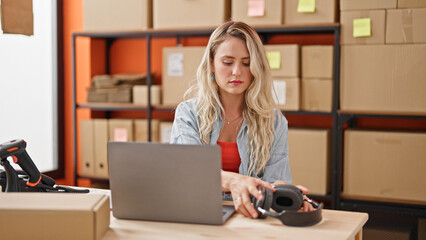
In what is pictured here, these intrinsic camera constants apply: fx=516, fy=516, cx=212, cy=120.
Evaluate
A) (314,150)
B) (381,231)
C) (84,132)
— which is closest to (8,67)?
A: (84,132)

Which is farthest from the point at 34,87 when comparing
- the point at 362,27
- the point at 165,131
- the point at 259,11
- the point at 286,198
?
the point at 286,198

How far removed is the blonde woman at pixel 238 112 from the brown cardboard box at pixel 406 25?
3.81 ft

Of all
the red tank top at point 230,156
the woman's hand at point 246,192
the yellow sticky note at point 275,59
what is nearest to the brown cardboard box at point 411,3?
the yellow sticky note at point 275,59

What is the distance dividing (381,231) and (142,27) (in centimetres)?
200

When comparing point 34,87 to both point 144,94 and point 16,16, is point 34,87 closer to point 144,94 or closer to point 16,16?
point 144,94

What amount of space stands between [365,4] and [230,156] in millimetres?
1445

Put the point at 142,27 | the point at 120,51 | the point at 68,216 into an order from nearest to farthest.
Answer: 1. the point at 68,216
2. the point at 142,27
3. the point at 120,51

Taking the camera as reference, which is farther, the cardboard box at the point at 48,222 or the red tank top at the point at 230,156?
the red tank top at the point at 230,156

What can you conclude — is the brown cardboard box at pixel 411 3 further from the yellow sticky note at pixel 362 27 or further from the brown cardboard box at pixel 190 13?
the brown cardboard box at pixel 190 13

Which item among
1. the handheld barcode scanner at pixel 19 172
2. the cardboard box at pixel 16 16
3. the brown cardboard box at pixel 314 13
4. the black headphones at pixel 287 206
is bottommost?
the black headphones at pixel 287 206

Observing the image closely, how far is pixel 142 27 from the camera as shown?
3.52 m

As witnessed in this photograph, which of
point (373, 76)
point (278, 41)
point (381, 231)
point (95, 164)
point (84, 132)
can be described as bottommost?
point (381, 231)

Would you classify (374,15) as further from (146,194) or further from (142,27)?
(146,194)

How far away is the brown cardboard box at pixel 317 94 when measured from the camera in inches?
122
